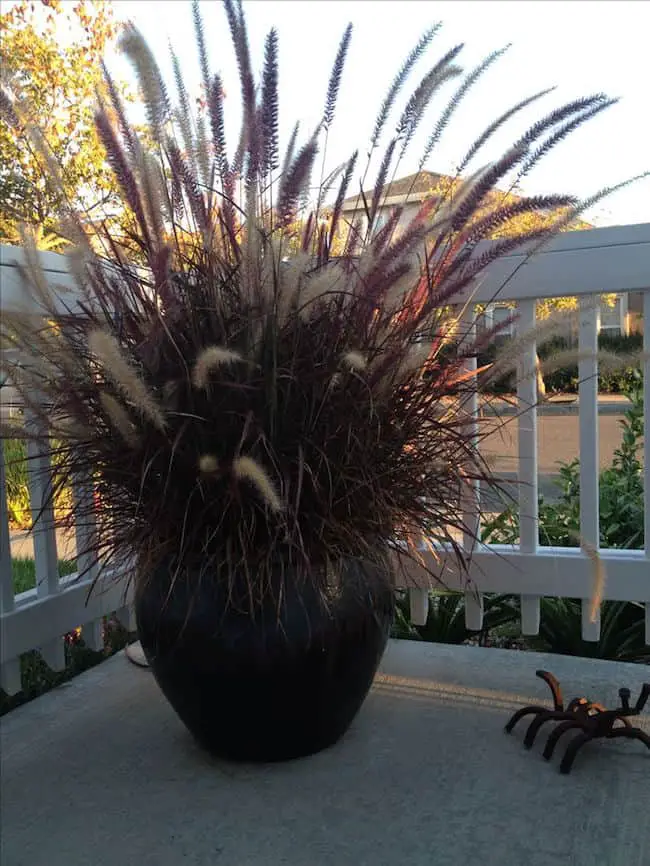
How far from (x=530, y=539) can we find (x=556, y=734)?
61 cm

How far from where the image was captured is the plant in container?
1.30 metres

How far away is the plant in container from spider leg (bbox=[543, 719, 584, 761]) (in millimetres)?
397

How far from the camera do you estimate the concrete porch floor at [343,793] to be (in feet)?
4.03

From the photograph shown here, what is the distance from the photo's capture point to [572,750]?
145 cm

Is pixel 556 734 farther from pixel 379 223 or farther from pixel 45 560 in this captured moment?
pixel 45 560

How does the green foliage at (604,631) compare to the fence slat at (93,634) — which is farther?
the green foliage at (604,631)

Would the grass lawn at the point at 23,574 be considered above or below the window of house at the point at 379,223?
below

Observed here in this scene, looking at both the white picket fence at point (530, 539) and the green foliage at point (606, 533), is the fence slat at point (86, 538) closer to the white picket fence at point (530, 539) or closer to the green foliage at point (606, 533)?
the white picket fence at point (530, 539)

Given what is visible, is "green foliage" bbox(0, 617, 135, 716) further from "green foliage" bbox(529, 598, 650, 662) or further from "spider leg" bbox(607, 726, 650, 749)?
"spider leg" bbox(607, 726, 650, 749)

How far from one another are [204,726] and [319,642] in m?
0.31

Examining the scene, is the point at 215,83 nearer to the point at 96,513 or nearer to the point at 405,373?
the point at 405,373

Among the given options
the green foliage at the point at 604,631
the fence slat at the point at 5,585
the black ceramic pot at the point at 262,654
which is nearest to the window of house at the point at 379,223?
the black ceramic pot at the point at 262,654

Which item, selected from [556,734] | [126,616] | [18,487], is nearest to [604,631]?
[556,734]

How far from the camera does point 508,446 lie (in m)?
1.97
